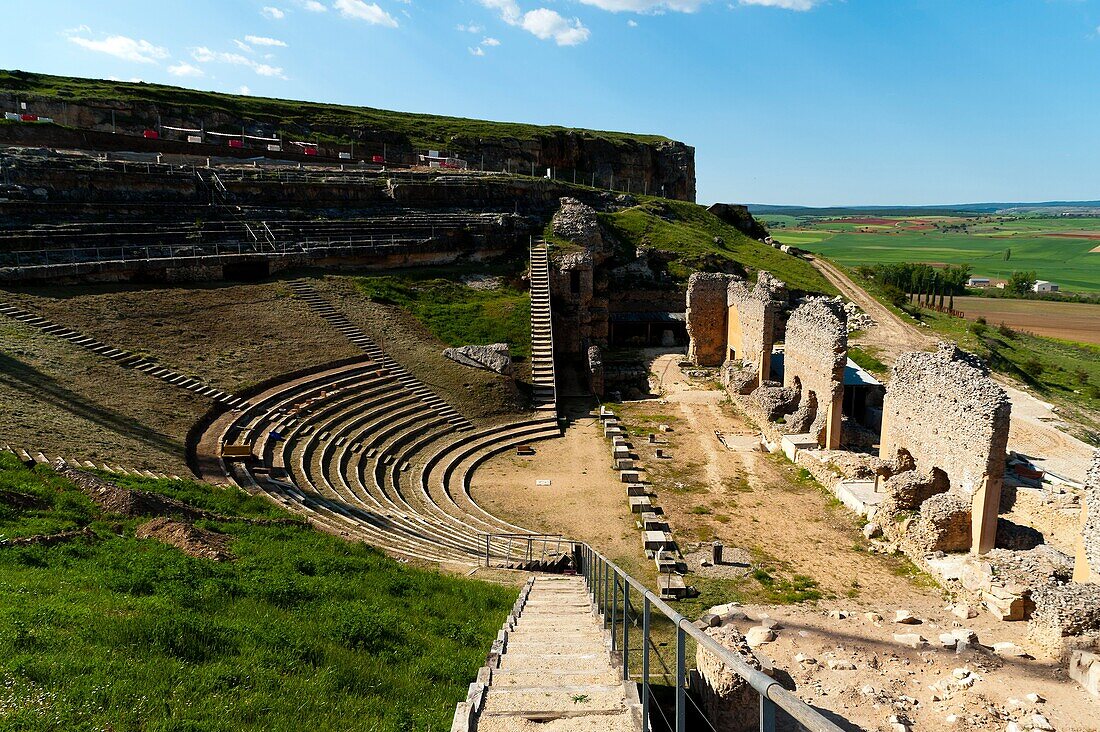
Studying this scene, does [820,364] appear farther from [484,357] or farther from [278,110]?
[278,110]

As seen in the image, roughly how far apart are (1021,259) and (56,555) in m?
189

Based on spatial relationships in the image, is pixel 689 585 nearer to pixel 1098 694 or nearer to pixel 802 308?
pixel 1098 694

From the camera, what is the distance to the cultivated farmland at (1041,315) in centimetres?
5878

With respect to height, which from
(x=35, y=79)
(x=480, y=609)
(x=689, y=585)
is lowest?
(x=689, y=585)

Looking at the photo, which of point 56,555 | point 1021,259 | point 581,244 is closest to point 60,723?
point 56,555

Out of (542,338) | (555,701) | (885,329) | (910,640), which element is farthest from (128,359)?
(885,329)

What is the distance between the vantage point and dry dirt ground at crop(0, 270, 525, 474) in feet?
50.2

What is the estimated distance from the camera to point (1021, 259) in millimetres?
153625

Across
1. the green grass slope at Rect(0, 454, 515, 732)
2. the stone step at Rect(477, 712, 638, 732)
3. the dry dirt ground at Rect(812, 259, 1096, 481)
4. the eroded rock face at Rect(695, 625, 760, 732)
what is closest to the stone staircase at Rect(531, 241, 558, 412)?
the green grass slope at Rect(0, 454, 515, 732)

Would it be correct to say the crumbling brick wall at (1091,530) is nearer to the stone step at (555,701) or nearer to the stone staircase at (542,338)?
the stone step at (555,701)

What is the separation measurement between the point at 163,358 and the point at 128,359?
103cm

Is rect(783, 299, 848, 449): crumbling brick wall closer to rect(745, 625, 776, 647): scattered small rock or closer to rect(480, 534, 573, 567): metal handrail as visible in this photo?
rect(480, 534, 573, 567): metal handrail

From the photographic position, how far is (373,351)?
26391mm

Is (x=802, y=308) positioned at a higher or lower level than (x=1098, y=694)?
higher
